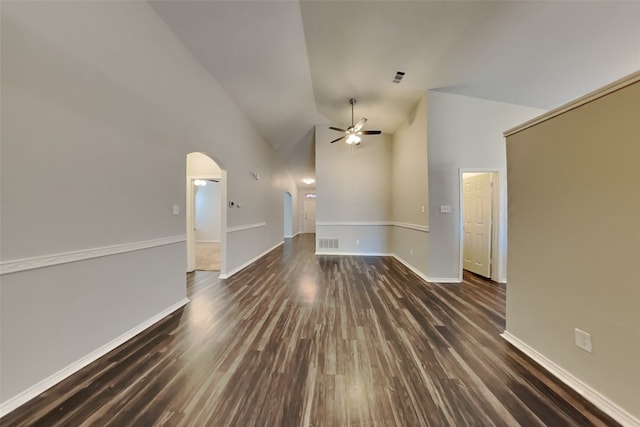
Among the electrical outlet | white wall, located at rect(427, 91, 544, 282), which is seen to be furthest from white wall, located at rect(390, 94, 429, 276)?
the electrical outlet

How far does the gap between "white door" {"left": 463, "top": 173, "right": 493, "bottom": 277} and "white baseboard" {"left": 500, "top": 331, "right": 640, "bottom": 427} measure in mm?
2606

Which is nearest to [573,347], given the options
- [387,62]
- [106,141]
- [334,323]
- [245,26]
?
[334,323]

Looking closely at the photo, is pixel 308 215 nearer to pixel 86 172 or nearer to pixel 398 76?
pixel 398 76

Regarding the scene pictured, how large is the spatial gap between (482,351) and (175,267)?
3.48 meters

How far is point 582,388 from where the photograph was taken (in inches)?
61.2

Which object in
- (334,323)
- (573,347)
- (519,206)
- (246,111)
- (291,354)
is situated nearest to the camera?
(573,347)

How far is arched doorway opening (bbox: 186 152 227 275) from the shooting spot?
437 cm

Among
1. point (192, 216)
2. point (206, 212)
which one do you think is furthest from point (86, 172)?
point (206, 212)

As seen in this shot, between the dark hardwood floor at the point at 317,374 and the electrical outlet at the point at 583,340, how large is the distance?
32 centimetres

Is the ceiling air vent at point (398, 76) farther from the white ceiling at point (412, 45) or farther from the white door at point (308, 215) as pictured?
the white door at point (308, 215)

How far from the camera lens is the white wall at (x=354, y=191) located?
6355 millimetres

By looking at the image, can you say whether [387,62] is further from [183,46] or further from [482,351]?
[482,351]

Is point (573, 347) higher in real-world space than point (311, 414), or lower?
higher

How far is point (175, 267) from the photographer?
296cm
